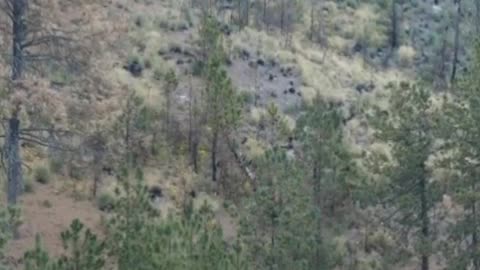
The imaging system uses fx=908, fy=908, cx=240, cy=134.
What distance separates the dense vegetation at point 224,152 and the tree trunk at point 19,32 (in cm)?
3

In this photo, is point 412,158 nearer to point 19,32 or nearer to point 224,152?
point 224,152

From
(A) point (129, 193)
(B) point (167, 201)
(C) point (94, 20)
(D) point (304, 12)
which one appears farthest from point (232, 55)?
(A) point (129, 193)

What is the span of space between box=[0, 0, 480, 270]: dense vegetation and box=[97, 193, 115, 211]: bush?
0.12 feet

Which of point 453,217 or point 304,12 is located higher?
point 304,12

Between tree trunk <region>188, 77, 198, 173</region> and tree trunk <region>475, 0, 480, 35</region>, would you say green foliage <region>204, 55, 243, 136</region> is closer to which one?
tree trunk <region>188, 77, 198, 173</region>

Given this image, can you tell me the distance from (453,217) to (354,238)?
317 cm

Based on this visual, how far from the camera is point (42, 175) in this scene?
23109 mm

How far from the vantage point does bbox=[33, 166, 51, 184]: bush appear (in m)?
23.1

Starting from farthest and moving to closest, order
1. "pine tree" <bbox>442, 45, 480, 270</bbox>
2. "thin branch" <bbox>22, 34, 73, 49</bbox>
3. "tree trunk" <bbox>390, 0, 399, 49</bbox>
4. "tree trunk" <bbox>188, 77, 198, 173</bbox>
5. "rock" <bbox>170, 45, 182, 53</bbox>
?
"tree trunk" <bbox>390, 0, 399, 49</bbox>, "rock" <bbox>170, 45, 182, 53</bbox>, "tree trunk" <bbox>188, 77, 198, 173</bbox>, "pine tree" <bbox>442, 45, 480, 270</bbox>, "thin branch" <bbox>22, 34, 73, 49</bbox>

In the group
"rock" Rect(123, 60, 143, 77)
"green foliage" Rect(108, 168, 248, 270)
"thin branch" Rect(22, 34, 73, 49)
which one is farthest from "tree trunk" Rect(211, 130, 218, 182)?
"green foliage" Rect(108, 168, 248, 270)

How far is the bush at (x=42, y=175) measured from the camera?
909 inches

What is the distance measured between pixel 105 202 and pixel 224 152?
5049mm

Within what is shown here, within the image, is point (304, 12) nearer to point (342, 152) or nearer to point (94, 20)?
point (342, 152)

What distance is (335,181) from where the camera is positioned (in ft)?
76.6
